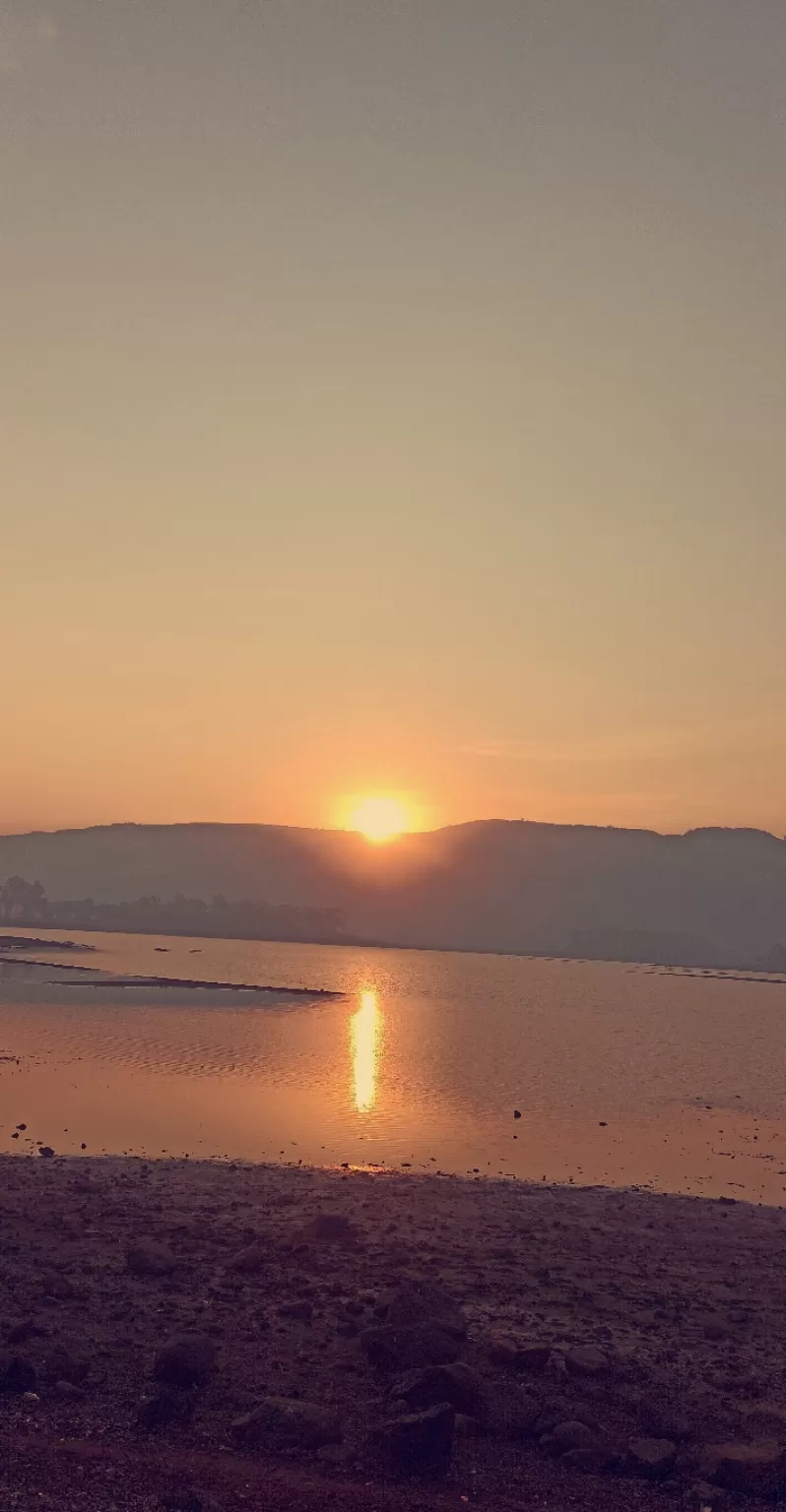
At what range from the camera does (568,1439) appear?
13.9 m

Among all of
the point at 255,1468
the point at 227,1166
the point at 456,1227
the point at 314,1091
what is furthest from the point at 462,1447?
the point at 314,1091

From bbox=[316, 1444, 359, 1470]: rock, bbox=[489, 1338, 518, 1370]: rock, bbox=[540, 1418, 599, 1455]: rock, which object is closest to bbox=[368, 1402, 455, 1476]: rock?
bbox=[316, 1444, 359, 1470]: rock

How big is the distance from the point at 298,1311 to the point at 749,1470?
22.9ft

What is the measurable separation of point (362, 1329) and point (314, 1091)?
94.5 ft

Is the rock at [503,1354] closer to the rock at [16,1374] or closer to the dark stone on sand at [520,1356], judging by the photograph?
the dark stone on sand at [520,1356]

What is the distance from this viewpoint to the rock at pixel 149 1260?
62.8 feet

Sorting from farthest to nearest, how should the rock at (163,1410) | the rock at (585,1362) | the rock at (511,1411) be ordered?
the rock at (585,1362)
the rock at (511,1411)
the rock at (163,1410)

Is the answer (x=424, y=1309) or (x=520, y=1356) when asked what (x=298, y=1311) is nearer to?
(x=424, y=1309)

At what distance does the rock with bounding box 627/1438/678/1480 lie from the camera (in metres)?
13.5

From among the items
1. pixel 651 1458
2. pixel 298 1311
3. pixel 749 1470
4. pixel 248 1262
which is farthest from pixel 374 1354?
pixel 749 1470

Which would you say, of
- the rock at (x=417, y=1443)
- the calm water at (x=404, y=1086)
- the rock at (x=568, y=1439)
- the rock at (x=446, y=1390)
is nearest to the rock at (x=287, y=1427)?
the rock at (x=417, y=1443)

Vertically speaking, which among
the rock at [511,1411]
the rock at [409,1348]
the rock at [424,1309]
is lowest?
the rock at [511,1411]

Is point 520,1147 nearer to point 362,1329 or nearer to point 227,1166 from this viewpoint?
point 227,1166

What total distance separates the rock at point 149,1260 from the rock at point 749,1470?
9.31m
